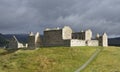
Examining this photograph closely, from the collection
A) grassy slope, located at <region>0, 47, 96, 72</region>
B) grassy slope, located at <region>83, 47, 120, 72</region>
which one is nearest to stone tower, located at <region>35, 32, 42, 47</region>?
grassy slope, located at <region>0, 47, 96, 72</region>

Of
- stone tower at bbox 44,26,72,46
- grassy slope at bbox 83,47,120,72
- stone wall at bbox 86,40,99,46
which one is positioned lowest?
grassy slope at bbox 83,47,120,72

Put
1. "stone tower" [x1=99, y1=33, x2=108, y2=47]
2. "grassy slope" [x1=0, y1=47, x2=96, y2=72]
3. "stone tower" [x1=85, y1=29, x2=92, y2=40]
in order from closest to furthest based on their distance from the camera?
"grassy slope" [x1=0, y1=47, x2=96, y2=72] → "stone tower" [x1=85, y1=29, x2=92, y2=40] → "stone tower" [x1=99, y1=33, x2=108, y2=47]

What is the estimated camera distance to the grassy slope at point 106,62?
130 m

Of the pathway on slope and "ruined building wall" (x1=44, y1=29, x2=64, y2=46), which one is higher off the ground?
"ruined building wall" (x1=44, y1=29, x2=64, y2=46)

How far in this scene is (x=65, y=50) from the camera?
6348 inches

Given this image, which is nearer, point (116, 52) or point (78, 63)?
point (78, 63)

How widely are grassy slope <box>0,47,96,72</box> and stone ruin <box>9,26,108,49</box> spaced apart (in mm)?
9841

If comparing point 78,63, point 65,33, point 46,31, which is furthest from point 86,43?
point 78,63

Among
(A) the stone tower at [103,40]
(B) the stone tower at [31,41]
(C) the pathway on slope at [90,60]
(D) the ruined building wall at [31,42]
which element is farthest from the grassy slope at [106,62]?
(D) the ruined building wall at [31,42]

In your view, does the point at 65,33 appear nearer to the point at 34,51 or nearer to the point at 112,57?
the point at 34,51

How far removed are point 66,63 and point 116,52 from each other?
33.0m

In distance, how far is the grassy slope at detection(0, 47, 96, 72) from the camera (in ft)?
445

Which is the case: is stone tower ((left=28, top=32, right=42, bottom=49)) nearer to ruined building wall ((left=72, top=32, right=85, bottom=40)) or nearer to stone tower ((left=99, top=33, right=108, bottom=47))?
Answer: ruined building wall ((left=72, top=32, right=85, bottom=40))

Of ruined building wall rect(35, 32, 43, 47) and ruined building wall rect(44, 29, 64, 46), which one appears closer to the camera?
ruined building wall rect(44, 29, 64, 46)
